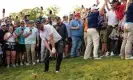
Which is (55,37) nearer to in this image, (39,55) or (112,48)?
(112,48)

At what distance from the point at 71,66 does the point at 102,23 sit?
319 centimetres

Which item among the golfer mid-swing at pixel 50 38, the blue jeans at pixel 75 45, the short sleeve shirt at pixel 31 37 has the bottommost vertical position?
the blue jeans at pixel 75 45

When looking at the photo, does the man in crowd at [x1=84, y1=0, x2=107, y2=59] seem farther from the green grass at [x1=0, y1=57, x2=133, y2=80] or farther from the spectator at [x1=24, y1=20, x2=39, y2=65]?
the spectator at [x1=24, y1=20, x2=39, y2=65]

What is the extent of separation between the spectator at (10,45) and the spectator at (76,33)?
3.05 meters

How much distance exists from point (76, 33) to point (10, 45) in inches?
137

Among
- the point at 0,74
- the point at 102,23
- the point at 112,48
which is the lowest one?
the point at 0,74

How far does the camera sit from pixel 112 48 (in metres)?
18.1

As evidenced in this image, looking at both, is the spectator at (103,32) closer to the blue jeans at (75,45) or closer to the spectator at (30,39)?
the blue jeans at (75,45)

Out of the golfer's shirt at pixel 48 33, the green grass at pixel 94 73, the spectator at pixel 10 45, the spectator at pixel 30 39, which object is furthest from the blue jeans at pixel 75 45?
the golfer's shirt at pixel 48 33

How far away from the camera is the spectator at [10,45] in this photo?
19547mm

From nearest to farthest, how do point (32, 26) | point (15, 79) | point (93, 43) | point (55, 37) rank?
1. point (55, 37)
2. point (15, 79)
3. point (93, 43)
4. point (32, 26)

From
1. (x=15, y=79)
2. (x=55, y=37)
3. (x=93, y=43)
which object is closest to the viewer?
(x=55, y=37)

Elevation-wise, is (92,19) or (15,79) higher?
(92,19)

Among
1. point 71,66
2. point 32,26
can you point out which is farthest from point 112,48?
point 32,26
